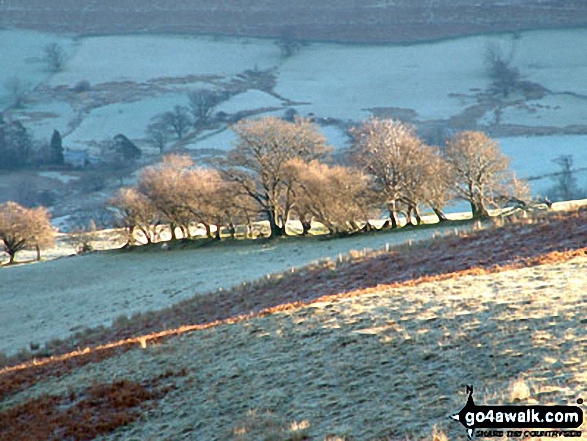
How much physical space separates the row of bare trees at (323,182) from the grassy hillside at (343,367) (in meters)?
32.6

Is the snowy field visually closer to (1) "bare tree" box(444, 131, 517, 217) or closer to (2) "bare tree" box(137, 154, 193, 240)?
(2) "bare tree" box(137, 154, 193, 240)

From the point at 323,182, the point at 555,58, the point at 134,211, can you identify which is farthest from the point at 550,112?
the point at 323,182

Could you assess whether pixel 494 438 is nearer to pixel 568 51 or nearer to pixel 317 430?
pixel 317 430

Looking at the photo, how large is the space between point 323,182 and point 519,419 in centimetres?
4748

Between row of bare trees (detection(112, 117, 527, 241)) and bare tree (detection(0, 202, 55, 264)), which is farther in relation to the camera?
bare tree (detection(0, 202, 55, 264))

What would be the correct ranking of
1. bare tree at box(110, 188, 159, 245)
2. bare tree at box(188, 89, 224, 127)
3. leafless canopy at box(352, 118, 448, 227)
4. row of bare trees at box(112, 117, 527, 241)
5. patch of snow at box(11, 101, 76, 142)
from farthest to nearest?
bare tree at box(188, 89, 224, 127) → patch of snow at box(11, 101, 76, 142) → bare tree at box(110, 188, 159, 245) → leafless canopy at box(352, 118, 448, 227) → row of bare trees at box(112, 117, 527, 241)

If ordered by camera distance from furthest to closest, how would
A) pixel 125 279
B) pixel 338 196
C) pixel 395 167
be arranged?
pixel 338 196 < pixel 395 167 < pixel 125 279

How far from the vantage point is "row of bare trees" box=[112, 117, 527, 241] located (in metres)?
55.4

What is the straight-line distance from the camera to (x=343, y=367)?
1400 centimetres

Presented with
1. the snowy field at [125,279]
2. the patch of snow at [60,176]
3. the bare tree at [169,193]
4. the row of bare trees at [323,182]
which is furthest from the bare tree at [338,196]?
the patch of snow at [60,176]

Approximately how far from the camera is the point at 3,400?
17.9 m

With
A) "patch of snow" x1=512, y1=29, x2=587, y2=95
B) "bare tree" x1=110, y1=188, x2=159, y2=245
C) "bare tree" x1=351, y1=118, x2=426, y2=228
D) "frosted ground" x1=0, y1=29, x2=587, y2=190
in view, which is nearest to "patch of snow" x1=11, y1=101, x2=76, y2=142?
"frosted ground" x1=0, y1=29, x2=587, y2=190

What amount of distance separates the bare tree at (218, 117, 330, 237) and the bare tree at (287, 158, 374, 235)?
4157mm

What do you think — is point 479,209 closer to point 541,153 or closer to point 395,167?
point 395,167
